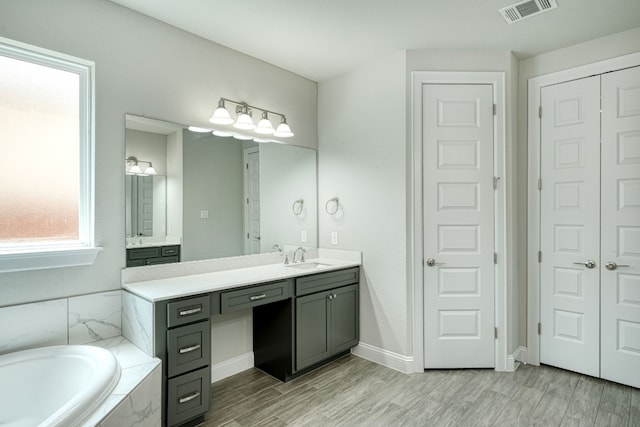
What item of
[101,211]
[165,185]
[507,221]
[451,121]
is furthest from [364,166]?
[101,211]

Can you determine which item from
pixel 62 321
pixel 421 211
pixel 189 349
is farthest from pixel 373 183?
pixel 62 321

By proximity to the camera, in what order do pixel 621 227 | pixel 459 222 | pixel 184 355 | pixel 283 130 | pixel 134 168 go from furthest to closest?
pixel 283 130 → pixel 459 222 → pixel 621 227 → pixel 134 168 → pixel 184 355

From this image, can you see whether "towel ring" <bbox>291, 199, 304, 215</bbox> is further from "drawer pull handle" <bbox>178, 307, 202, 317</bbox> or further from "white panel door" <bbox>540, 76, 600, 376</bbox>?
"white panel door" <bbox>540, 76, 600, 376</bbox>

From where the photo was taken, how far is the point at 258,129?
117 inches

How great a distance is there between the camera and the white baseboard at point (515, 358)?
287cm

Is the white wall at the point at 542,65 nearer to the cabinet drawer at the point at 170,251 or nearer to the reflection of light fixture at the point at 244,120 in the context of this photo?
the reflection of light fixture at the point at 244,120

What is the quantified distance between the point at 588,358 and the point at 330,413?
6.91ft

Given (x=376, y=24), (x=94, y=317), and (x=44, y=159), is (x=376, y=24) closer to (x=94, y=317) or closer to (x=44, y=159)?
(x=44, y=159)

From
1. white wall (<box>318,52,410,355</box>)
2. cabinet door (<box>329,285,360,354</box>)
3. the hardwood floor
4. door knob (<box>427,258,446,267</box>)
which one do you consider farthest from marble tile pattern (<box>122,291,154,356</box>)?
door knob (<box>427,258,446,267</box>)

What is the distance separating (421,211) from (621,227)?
1.45 meters

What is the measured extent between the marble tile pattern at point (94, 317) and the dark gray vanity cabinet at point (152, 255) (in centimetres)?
22

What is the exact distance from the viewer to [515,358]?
9.88 ft

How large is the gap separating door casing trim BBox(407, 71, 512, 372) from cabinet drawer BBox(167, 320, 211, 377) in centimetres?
165

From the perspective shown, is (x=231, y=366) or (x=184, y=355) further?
(x=231, y=366)
